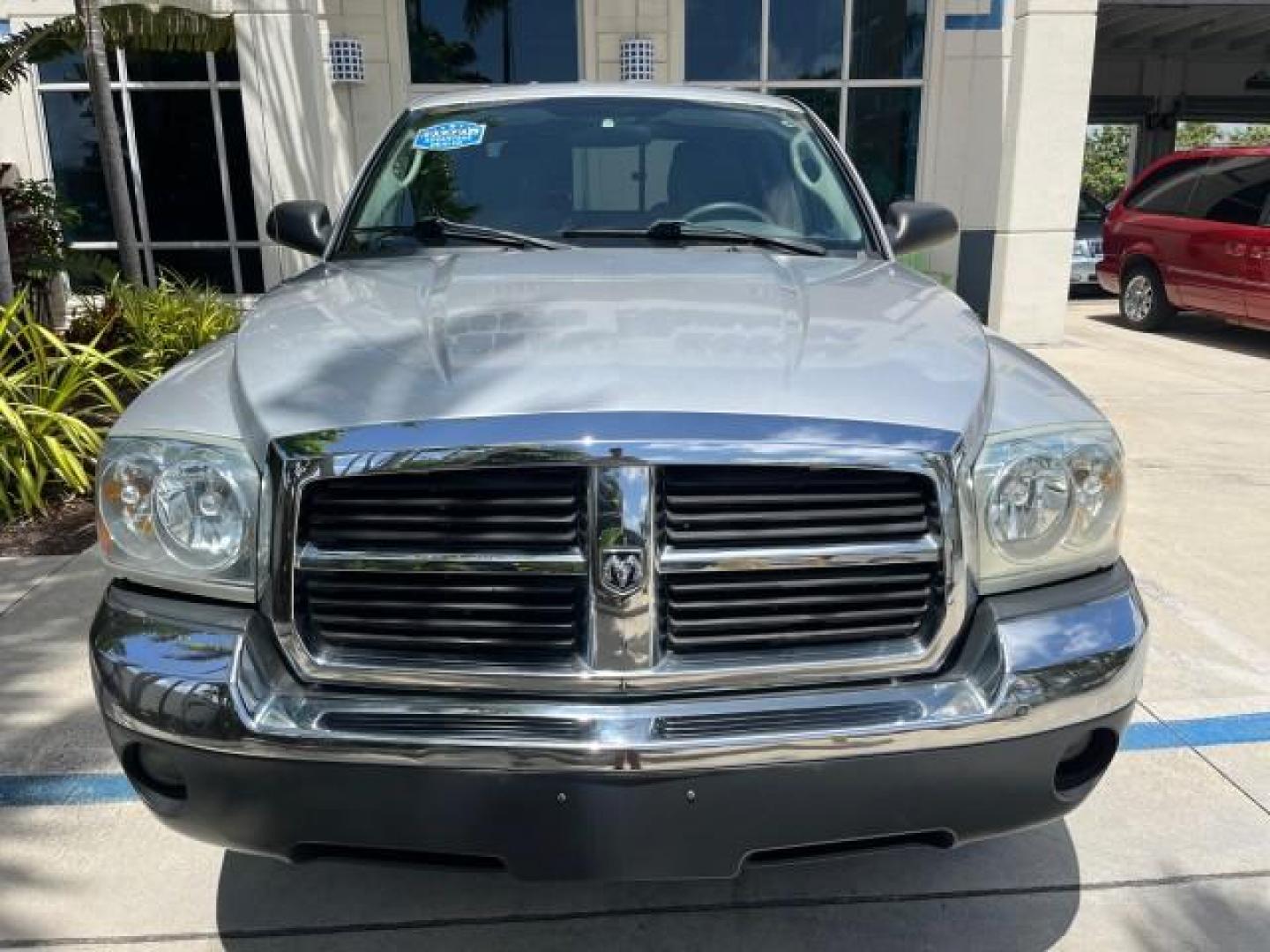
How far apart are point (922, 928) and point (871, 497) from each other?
1.14 meters

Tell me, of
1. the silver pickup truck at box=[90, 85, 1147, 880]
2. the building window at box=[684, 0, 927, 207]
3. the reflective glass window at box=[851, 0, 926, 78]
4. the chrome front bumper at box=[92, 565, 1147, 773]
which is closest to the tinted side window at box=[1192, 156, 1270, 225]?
the building window at box=[684, 0, 927, 207]

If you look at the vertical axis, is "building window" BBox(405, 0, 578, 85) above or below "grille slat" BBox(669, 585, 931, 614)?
above

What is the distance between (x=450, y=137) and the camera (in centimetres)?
340

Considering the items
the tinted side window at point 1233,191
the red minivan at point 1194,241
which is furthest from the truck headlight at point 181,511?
the tinted side window at point 1233,191

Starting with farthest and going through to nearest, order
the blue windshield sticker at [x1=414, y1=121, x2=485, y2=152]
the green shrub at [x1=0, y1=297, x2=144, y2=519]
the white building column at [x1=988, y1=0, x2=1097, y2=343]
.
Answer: the white building column at [x1=988, y1=0, x2=1097, y2=343], the green shrub at [x1=0, y1=297, x2=144, y2=519], the blue windshield sticker at [x1=414, y1=121, x2=485, y2=152]

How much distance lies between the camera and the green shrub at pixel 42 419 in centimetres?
502

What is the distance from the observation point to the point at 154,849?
8.52 ft

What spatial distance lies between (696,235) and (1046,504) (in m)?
1.42

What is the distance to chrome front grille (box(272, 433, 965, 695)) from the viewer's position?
5.66 feet

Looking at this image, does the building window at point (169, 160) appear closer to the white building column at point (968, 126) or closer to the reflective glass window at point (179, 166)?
the reflective glass window at point (179, 166)

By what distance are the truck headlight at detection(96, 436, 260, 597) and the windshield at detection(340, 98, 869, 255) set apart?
131cm

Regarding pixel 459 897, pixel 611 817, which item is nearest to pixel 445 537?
pixel 611 817

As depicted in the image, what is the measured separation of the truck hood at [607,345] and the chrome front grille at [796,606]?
288 mm

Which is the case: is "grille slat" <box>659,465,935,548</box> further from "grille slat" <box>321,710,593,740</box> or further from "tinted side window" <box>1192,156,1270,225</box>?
"tinted side window" <box>1192,156,1270,225</box>
